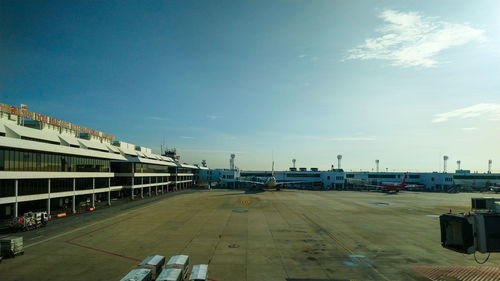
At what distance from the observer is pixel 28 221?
36031 mm

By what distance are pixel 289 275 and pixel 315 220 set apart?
1017 inches

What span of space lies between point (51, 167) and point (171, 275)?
39.7 m

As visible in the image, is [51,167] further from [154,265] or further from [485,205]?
[485,205]

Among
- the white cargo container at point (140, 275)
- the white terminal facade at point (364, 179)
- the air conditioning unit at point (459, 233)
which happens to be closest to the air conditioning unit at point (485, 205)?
the air conditioning unit at point (459, 233)

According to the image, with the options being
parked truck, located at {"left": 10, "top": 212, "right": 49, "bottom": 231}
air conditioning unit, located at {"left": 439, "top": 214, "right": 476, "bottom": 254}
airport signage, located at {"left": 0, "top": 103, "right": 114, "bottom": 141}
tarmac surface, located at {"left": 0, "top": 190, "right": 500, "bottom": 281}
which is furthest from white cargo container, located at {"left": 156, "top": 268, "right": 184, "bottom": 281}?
airport signage, located at {"left": 0, "top": 103, "right": 114, "bottom": 141}

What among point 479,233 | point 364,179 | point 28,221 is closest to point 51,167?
point 28,221

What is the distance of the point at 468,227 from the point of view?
15.1 metres

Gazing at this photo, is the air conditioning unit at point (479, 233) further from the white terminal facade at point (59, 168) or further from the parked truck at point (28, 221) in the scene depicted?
the white terminal facade at point (59, 168)

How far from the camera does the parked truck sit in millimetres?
35094

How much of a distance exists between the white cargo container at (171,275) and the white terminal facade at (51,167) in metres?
30.7

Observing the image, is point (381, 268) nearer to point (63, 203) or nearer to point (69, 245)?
point (69, 245)

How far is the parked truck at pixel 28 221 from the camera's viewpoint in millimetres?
35094

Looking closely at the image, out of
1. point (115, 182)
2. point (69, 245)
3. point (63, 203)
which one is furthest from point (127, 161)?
point (69, 245)

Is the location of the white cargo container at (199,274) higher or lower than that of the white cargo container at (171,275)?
lower
